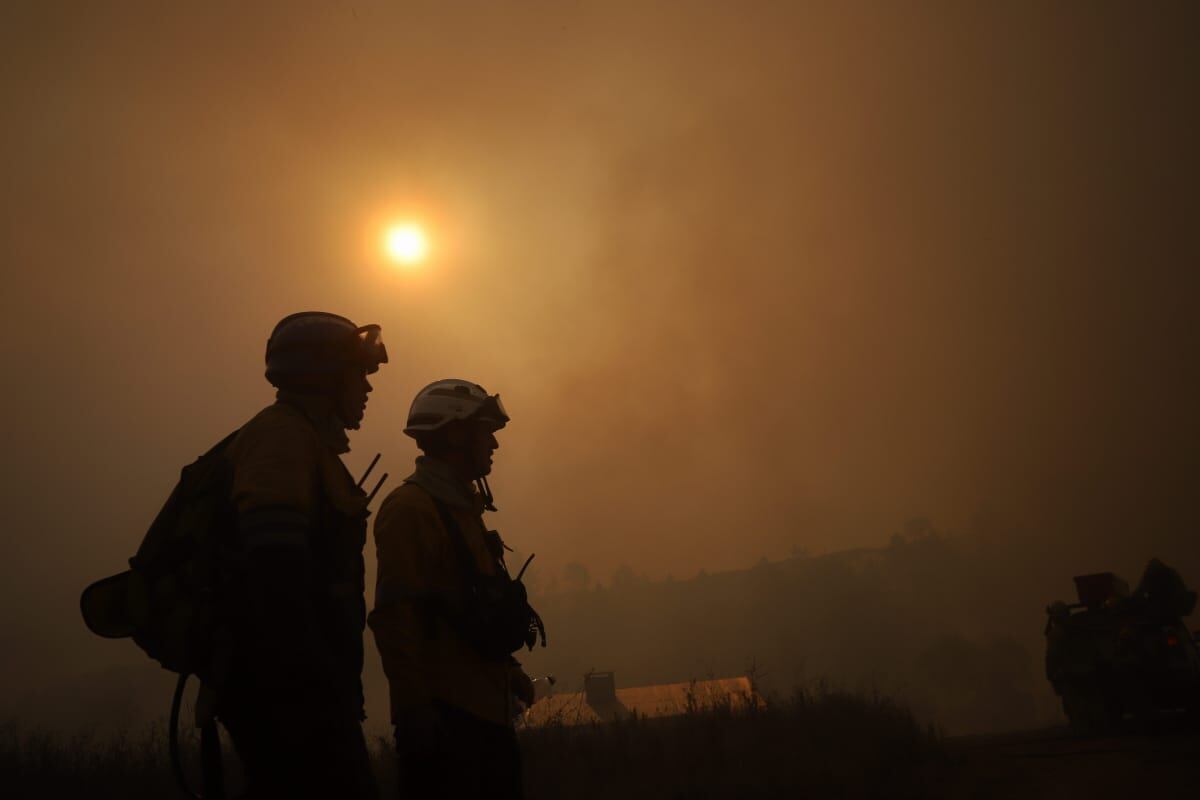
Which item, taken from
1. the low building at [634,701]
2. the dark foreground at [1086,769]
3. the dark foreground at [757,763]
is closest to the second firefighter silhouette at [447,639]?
the dark foreground at [757,763]

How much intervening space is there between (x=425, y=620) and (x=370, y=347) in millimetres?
1325

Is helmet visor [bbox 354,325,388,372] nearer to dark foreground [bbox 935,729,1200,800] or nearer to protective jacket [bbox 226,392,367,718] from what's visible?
protective jacket [bbox 226,392,367,718]

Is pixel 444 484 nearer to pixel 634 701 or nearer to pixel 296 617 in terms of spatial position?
pixel 296 617

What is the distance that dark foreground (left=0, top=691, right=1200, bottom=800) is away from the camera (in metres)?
7.59

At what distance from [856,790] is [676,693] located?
31.9 ft

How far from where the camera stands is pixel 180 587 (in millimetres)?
2674

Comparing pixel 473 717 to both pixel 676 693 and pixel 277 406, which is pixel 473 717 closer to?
pixel 277 406

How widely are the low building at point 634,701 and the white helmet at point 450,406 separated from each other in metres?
5.69

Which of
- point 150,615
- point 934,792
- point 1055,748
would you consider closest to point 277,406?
point 150,615

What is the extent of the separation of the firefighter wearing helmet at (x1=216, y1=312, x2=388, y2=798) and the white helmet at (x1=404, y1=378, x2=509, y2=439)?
4.19ft

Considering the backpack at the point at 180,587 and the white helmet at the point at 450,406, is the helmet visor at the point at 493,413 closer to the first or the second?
the white helmet at the point at 450,406

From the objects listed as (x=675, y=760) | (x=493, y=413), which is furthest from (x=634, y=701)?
(x=493, y=413)

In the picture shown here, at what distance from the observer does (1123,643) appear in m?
11.7

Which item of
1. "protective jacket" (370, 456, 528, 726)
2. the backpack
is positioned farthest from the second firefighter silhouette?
the backpack
